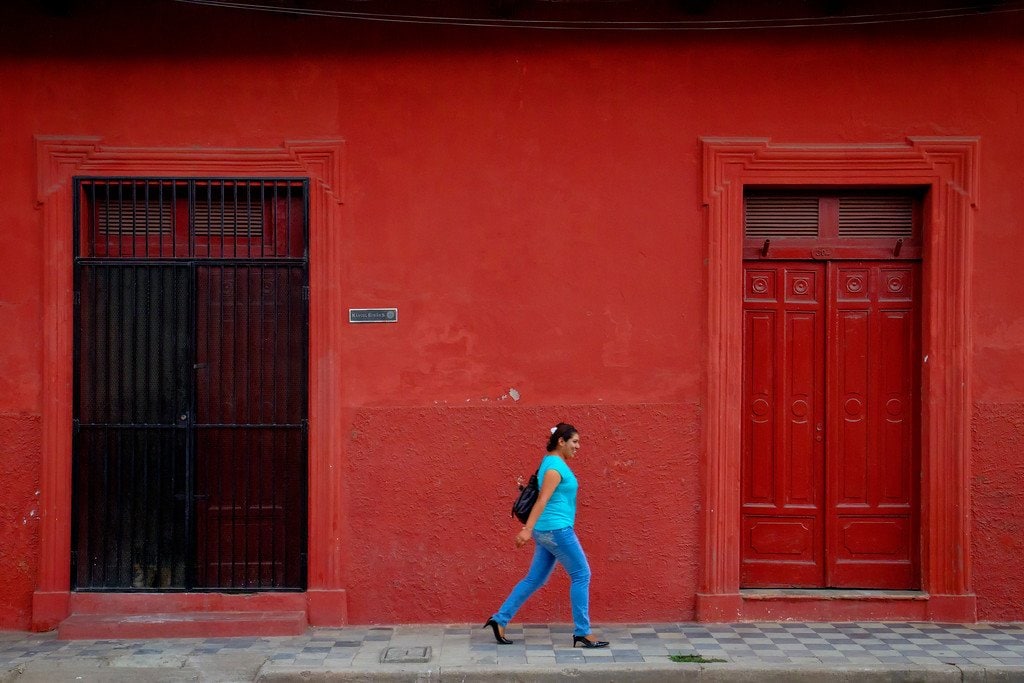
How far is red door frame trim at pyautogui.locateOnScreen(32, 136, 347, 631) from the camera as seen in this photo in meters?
7.24

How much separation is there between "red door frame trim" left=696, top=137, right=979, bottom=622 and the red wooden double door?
229 mm

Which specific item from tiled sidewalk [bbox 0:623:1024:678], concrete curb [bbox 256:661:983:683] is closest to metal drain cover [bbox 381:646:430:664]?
tiled sidewalk [bbox 0:623:1024:678]

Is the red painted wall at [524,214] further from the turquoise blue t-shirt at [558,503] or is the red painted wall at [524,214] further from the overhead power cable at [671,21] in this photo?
the turquoise blue t-shirt at [558,503]

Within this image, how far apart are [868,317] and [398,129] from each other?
11.9 ft

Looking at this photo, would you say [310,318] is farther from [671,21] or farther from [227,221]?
[671,21]

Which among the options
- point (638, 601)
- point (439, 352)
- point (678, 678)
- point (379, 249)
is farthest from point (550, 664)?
point (379, 249)

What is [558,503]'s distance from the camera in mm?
6398

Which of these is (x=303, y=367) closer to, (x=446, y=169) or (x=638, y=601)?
(x=446, y=169)

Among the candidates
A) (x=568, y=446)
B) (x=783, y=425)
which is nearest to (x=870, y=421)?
(x=783, y=425)

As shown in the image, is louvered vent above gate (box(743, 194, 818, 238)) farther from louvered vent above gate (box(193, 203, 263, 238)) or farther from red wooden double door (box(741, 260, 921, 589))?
louvered vent above gate (box(193, 203, 263, 238))

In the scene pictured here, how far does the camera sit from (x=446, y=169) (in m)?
7.34

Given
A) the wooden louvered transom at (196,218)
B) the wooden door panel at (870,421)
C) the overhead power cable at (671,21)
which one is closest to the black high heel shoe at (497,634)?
the wooden door panel at (870,421)

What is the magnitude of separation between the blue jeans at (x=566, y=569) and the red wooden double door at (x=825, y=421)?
1.59 meters

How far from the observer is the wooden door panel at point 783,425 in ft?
24.8
